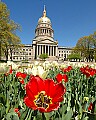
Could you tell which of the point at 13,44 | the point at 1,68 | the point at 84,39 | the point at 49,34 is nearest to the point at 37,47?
the point at 49,34

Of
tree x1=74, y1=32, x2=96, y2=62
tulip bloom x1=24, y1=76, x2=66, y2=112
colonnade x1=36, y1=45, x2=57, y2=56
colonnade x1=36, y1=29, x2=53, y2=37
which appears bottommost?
tulip bloom x1=24, y1=76, x2=66, y2=112

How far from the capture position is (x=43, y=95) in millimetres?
984

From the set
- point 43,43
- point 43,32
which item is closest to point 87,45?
point 43,43

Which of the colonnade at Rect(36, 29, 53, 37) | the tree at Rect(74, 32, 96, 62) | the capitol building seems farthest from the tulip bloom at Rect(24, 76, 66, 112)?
the colonnade at Rect(36, 29, 53, 37)

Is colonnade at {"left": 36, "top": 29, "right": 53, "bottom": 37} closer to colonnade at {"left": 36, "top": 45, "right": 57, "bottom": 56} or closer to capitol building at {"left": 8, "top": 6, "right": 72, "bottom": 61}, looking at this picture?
capitol building at {"left": 8, "top": 6, "right": 72, "bottom": 61}

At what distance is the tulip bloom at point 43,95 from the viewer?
0.91m

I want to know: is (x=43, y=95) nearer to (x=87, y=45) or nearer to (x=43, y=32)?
(x=87, y=45)

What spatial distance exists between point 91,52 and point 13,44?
99.8 feet

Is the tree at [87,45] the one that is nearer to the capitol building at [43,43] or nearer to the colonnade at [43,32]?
the capitol building at [43,43]

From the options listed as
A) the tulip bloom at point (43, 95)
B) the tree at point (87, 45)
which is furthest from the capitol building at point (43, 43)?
the tulip bloom at point (43, 95)

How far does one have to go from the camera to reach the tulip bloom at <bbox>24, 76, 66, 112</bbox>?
0.91 metres

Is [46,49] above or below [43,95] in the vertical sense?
above

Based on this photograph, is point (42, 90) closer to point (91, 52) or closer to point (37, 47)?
point (91, 52)

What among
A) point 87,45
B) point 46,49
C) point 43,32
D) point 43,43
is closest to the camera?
point 87,45
